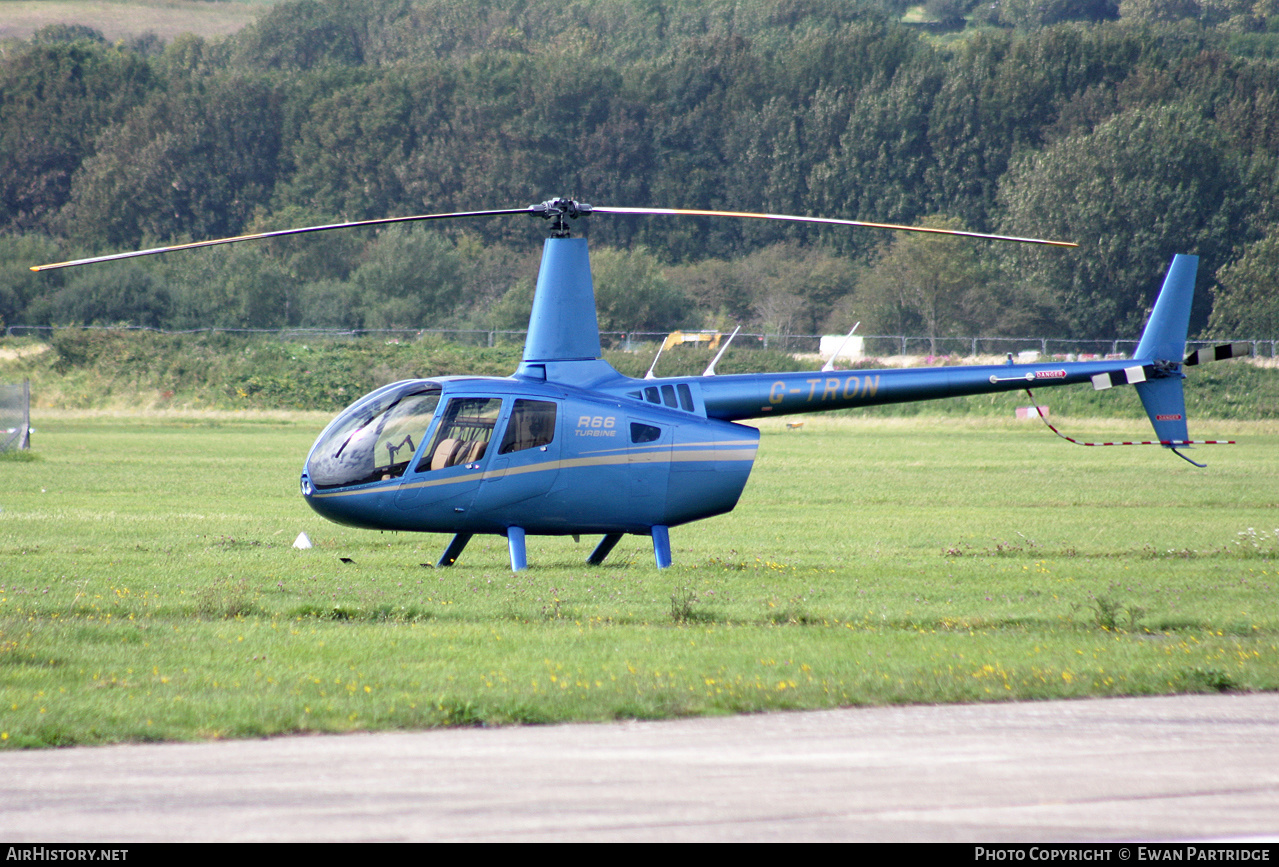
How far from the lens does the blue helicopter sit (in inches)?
602

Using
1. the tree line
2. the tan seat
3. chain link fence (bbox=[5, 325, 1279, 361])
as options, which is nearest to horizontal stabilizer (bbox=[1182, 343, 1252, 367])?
the tan seat

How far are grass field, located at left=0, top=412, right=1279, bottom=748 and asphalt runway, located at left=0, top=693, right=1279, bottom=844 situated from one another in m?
0.61

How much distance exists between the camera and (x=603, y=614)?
12469 millimetres

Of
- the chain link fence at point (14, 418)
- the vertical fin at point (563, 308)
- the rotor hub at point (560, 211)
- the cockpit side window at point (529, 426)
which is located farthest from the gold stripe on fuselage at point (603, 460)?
the chain link fence at point (14, 418)

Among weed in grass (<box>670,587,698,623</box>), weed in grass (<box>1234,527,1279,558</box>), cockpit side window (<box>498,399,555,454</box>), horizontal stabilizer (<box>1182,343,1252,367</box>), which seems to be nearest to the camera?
weed in grass (<box>670,587,698,623</box>)

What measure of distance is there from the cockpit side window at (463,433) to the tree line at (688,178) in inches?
2887

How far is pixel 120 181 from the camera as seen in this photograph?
11262 centimetres

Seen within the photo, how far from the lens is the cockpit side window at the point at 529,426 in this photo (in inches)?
611

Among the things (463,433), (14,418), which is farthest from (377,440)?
(14,418)

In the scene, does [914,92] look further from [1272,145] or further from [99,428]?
[99,428]

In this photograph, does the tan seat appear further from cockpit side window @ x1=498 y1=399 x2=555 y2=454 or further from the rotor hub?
the rotor hub

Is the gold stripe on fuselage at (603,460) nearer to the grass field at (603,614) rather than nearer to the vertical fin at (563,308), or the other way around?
the grass field at (603,614)

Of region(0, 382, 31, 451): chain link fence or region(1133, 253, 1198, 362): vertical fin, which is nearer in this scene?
region(1133, 253, 1198, 362): vertical fin

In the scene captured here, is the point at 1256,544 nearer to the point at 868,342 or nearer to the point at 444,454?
the point at 444,454
